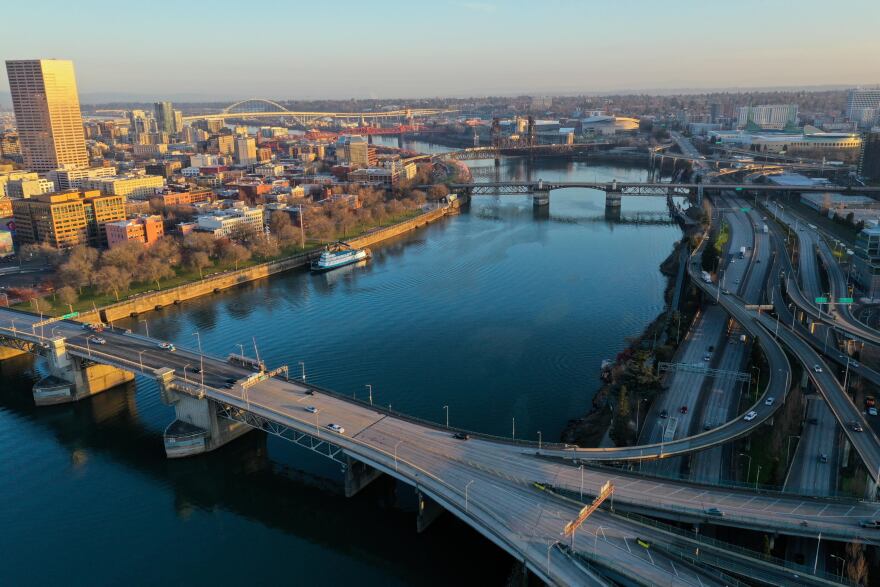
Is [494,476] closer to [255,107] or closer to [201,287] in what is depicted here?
[201,287]

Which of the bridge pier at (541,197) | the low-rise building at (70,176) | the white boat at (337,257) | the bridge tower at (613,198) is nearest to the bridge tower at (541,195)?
the bridge pier at (541,197)

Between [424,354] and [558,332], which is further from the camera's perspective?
[558,332]

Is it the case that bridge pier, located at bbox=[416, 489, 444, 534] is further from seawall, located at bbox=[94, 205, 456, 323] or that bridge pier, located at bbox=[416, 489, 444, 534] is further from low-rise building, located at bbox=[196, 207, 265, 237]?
low-rise building, located at bbox=[196, 207, 265, 237]

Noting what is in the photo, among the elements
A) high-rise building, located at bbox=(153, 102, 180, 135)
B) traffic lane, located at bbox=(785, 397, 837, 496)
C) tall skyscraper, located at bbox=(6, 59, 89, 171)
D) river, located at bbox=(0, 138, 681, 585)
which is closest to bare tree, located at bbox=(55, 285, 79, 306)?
river, located at bbox=(0, 138, 681, 585)

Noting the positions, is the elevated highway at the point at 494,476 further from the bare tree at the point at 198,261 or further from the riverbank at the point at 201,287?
the bare tree at the point at 198,261

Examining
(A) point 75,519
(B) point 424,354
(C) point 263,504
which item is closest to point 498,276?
(B) point 424,354

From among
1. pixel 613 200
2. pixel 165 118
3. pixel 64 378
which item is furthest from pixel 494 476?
pixel 165 118

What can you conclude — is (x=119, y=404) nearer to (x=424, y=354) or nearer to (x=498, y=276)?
(x=424, y=354)
